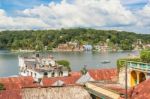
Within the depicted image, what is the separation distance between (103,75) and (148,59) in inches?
623

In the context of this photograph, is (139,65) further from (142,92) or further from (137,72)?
(142,92)

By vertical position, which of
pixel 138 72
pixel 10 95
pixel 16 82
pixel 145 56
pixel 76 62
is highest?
pixel 145 56

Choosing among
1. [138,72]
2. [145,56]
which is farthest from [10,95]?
[145,56]

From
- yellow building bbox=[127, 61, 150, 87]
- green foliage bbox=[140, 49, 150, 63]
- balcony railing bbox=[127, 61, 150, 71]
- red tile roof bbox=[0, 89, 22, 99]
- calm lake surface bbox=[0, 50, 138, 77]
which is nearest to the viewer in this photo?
red tile roof bbox=[0, 89, 22, 99]

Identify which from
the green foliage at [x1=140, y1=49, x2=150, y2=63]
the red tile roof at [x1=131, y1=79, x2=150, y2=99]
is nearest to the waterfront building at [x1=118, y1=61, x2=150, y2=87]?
the green foliage at [x1=140, y1=49, x2=150, y2=63]

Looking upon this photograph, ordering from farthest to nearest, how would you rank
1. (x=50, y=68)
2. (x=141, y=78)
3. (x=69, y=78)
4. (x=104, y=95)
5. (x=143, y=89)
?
1. (x=50, y=68)
2. (x=69, y=78)
3. (x=141, y=78)
4. (x=104, y=95)
5. (x=143, y=89)

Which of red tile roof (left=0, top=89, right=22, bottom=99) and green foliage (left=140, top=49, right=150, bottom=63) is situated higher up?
green foliage (left=140, top=49, right=150, bottom=63)

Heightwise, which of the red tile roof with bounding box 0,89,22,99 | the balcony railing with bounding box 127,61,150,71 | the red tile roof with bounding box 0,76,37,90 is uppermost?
the balcony railing with bounding box 127,61,150,71

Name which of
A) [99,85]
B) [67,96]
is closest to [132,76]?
[99,85]

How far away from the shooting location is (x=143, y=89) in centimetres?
2138

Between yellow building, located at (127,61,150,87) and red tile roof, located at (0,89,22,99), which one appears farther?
yellow building, located at (127,61,150,87)

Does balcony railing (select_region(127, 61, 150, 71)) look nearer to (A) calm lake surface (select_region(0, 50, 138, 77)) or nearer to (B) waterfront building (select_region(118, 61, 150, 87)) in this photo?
(B) waterfront building (select_region(118, 61, 150, 87))

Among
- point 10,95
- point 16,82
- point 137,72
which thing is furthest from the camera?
point 16,82

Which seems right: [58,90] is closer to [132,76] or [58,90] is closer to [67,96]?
[67,96]
